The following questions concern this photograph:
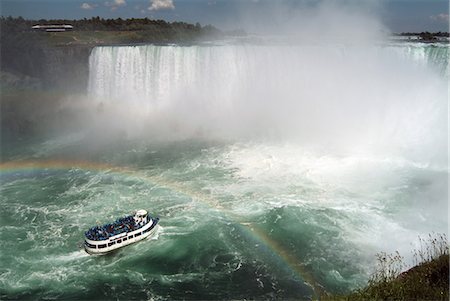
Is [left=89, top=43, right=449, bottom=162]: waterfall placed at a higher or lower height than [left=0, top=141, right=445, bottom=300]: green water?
higher

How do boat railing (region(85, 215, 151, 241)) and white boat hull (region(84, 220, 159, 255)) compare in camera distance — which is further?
boat railing (region(85, 215, 151, 241))

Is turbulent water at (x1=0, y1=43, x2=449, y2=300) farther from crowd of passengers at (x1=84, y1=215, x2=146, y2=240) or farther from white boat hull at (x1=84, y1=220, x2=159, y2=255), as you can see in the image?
crowd of passengers at (x1=84, y1=215, x2=146, y2=240)

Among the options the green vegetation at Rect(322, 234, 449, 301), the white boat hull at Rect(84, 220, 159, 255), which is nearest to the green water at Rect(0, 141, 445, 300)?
the white boat hull at Rect(84, 220, 159, 255)

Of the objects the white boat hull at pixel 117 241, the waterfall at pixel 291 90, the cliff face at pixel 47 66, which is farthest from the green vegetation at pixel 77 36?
the white boat hull at pixel 117 241

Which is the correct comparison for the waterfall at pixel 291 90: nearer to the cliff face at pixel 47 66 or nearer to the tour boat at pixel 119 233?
the cliff face at pixel 47 66

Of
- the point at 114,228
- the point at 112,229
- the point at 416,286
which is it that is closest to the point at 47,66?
the point at 114,228

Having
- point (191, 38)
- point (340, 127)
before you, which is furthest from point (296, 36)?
point (340, 127)

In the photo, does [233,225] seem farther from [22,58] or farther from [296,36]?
[296,36]
